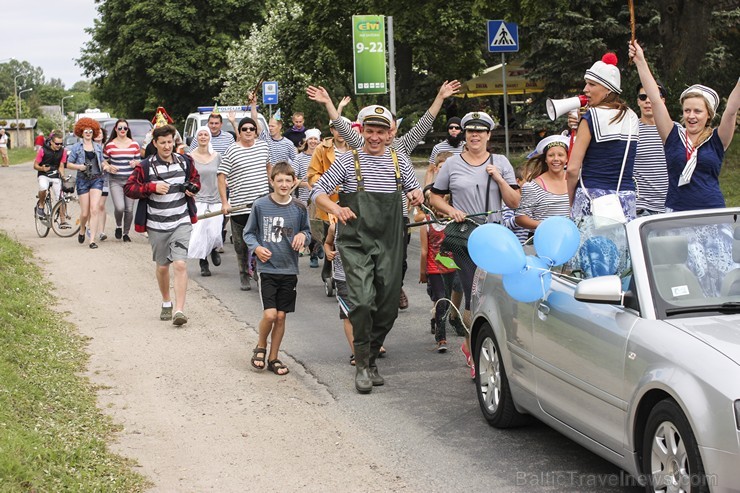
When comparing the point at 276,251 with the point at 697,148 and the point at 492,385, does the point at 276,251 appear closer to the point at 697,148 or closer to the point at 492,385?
the point at 492,385

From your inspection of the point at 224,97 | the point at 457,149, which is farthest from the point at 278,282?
the point at 224,97

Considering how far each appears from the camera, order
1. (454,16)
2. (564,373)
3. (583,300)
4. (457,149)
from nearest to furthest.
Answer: (583,300), (564,373), (457,149), (454,16)

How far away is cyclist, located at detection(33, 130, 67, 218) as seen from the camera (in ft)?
64.0

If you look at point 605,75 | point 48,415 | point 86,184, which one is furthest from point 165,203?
point 86,184

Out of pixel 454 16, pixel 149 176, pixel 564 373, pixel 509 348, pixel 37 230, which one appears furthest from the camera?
pixel 454 16

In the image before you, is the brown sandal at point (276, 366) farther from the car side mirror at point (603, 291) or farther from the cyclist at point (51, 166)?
the cyclist at point (51, 166)

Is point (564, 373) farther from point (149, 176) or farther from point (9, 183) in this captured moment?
point (9, 183)

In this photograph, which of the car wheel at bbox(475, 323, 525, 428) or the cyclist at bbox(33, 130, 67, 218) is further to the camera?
the cyclist at bbox(33, 130, 67, 218)

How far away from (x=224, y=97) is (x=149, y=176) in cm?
4475

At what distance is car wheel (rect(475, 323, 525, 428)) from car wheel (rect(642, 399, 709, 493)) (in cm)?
189

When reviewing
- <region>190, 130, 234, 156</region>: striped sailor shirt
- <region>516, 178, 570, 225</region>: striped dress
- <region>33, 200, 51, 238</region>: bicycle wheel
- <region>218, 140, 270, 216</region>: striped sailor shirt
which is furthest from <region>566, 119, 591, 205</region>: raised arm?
<region>33, 200, 51, 238</region>: bicycle wheel

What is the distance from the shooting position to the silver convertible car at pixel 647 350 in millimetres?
4883

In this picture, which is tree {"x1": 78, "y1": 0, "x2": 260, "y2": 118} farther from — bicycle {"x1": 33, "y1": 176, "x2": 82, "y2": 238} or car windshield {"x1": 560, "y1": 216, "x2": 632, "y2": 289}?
car windshield {"x1": 560, "y1": 216, "x2": 632, "y2": 289}

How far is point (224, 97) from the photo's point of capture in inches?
2185
